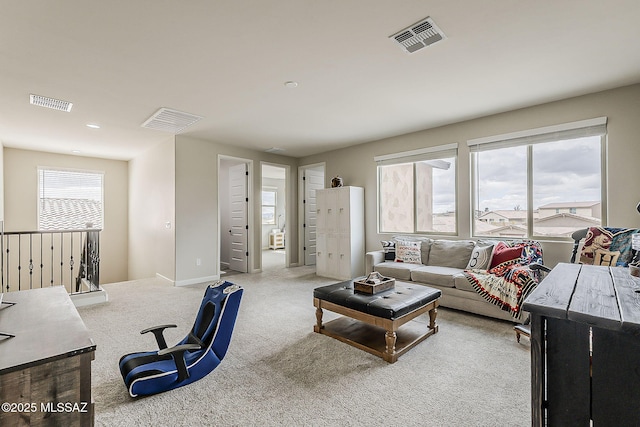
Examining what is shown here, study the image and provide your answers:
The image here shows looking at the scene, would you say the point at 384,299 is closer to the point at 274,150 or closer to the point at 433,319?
the point at 433,319

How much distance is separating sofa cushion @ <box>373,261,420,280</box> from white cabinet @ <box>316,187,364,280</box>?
919 millimetres

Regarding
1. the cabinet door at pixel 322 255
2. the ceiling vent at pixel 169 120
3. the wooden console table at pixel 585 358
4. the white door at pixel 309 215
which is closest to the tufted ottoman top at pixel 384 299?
the wooden console table at pixel 585 358

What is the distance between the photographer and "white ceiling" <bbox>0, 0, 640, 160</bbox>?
2.11m

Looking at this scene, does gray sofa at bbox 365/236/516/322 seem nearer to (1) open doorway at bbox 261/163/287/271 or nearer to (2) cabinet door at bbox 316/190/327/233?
(2) cabinet door at bbox 316/190/327/233

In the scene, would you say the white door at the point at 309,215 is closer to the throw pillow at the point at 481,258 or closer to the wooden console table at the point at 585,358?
the throw pillow at the point at 481,258

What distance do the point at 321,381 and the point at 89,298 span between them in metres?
3.70

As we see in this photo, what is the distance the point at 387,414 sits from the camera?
1840mm

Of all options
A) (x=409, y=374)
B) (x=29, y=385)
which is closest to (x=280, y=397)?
(x=409, y=374)

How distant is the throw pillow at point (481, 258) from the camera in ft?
13.0

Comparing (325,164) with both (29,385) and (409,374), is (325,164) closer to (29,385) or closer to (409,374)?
(409,374)

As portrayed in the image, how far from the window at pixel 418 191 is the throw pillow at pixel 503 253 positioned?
920mm

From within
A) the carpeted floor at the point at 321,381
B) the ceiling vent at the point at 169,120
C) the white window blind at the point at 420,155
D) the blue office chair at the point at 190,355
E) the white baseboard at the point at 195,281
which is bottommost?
the carpeted floor at the point at 321,381

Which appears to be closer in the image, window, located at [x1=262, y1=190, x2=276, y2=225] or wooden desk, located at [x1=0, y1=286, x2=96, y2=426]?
wooden desk, located at [x1=0, y1=286, x2=96, y2=426]

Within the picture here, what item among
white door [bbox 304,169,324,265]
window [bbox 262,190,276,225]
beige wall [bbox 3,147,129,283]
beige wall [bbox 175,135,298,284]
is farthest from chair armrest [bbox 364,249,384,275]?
window [bbox 262,190,276,225]
